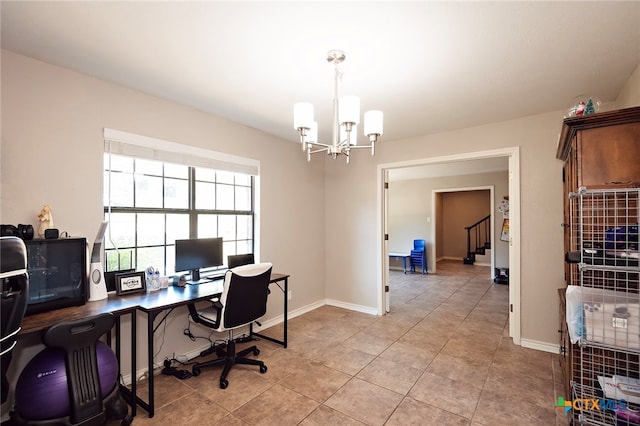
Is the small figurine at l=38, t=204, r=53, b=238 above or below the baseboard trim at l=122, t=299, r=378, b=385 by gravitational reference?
above

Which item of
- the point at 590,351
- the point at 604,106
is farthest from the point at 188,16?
the point at 604,106

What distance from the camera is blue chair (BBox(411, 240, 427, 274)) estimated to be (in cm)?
744

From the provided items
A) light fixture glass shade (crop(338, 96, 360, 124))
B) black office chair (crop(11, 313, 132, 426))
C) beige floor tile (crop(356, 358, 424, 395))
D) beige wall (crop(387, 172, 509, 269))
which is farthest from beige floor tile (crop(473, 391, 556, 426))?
beige wall (crop(387, 172, 509, 269))

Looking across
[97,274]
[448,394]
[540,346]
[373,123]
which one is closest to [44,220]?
[97,274]

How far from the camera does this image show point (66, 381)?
5.39 ft

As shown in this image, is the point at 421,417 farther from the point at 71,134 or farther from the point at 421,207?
the point at 421,207

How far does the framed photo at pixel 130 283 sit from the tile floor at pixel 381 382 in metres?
0.81

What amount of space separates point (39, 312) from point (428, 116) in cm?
361

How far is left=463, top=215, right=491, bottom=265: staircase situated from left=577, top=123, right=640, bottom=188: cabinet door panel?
7.77m

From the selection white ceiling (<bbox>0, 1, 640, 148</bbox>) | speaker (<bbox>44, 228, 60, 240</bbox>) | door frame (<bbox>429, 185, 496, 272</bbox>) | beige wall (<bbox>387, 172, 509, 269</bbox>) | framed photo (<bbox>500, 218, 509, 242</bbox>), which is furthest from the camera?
beige wall (<bbox>387, 172, 509, 269</bbox>)

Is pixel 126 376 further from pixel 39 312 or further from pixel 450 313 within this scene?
pixel 450 313

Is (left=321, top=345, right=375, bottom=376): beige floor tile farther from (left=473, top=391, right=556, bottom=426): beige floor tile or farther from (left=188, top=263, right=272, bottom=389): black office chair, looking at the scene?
(left=473, top=391, right=556, bottom=426): beige floor tile

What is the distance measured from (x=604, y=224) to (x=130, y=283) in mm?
3355

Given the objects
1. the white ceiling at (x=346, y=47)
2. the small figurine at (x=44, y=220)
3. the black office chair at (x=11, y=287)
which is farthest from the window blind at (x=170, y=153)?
the black office chair at (x=11, y=287)
